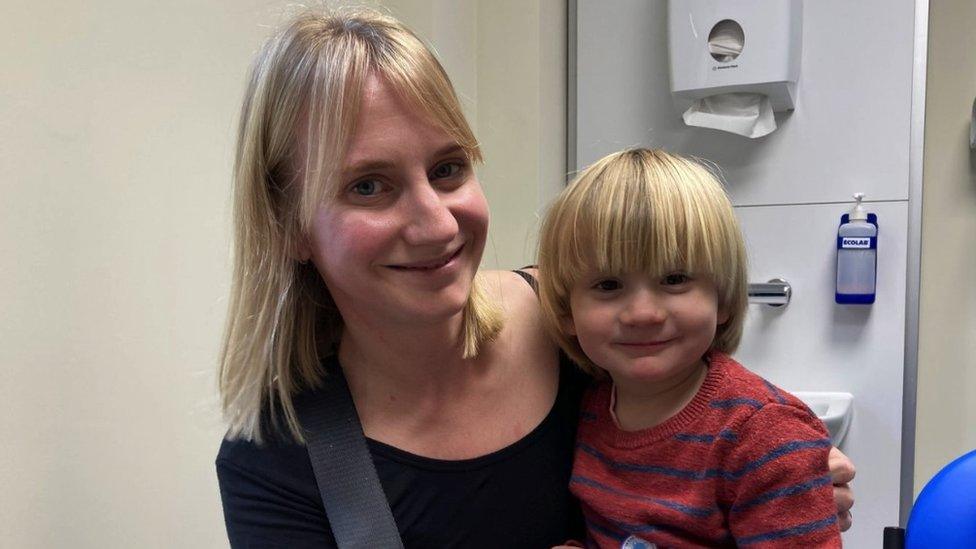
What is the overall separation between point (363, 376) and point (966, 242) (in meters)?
1.64

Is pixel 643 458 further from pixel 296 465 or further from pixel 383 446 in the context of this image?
pixel 296 465

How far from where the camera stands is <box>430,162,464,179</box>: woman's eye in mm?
901

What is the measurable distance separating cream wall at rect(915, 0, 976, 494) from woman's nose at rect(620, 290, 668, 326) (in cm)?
142

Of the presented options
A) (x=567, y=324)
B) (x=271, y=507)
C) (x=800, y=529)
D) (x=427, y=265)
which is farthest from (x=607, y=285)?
(x=271, y=507)

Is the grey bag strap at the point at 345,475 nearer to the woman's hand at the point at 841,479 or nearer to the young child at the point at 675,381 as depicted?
the young child at the point at 675,381

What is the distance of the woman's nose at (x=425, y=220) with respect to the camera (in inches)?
33.4

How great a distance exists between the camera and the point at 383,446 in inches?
37.2

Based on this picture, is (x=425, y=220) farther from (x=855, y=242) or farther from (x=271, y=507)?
(x=855, y=242)

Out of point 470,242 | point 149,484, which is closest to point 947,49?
point 470,242

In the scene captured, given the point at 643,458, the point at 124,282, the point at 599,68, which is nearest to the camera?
the point at 643,458

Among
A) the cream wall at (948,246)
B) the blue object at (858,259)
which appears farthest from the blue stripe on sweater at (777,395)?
the cream wall at (948,246)

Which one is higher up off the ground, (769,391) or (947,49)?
(947,49)

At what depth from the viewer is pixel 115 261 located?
1120mm

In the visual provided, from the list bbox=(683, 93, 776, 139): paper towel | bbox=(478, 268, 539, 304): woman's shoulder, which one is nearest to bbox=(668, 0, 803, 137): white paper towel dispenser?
bbox=(683, 93, 776, 139): paper towel
